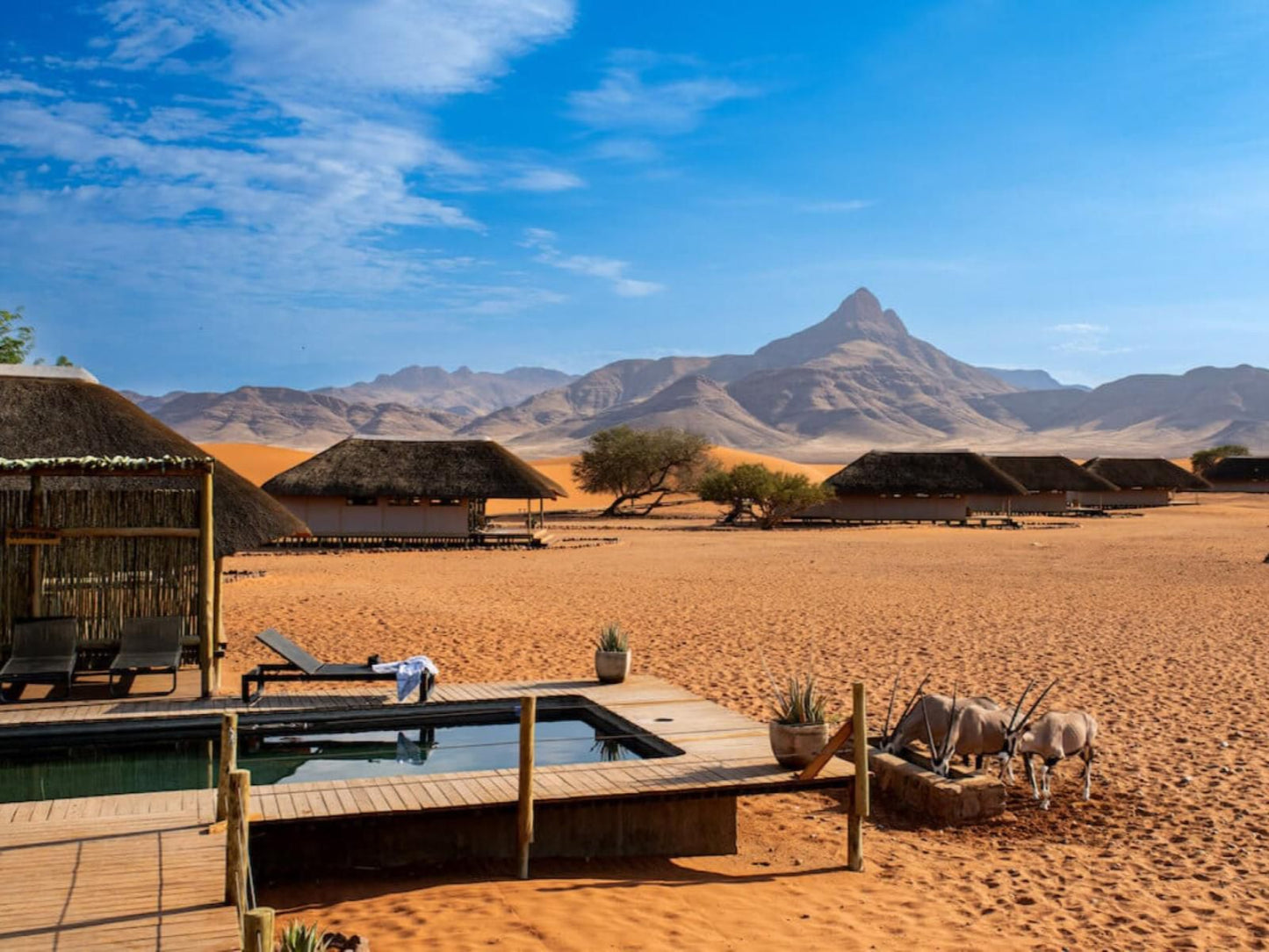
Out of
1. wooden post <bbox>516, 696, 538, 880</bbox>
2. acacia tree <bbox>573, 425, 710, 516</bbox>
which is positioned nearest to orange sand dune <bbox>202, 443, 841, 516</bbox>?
acacia tree <bbox>573, 425, 710, 516</bbox>

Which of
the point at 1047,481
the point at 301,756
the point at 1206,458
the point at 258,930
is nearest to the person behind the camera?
the point at 258,930

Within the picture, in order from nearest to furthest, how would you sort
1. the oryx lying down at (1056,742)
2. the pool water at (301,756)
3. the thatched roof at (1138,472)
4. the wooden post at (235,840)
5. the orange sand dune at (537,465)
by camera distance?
the wooden post at (235,840)
the oryx lying down at (1056,742)
the pool water at (301,756)
the orange sand dune at (537,465)
the thatched roof at (1138,472)

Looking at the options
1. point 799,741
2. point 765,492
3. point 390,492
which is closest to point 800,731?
point 799,741

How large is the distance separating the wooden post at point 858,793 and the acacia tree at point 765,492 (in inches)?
1420

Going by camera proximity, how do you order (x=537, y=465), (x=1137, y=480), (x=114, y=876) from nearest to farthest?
(x=114, y=876) < (x=1137, y=480) < (x=537, y=465)

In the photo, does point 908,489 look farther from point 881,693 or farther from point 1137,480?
point 881,693

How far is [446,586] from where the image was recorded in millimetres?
22156

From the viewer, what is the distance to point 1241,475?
253 ft

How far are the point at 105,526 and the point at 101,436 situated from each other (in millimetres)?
1675

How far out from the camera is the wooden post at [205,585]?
1066 centimetres

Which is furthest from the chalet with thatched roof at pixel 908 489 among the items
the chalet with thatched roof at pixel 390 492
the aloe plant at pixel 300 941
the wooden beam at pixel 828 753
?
the aloe plant at pixel 300 941

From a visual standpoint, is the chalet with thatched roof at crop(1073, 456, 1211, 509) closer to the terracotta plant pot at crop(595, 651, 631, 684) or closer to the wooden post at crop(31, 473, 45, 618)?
the terracotta plant pot at crop(595, 651, 631, 684)

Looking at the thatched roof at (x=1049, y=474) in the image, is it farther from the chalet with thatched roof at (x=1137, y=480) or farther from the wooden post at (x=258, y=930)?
the wooden post at (x=258, y=930)

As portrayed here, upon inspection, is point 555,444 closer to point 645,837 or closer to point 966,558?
point 966,558
